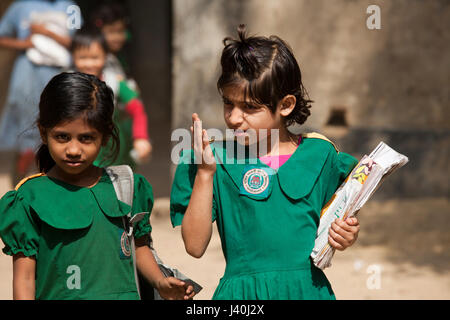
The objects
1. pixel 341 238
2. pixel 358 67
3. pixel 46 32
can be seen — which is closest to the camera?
pixel 341 238

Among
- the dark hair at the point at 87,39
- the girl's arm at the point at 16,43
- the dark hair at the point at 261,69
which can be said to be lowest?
the dark hair at the point at 261,69

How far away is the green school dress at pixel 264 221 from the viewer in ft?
7.38

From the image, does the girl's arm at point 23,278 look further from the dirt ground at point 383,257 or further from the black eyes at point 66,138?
the dirt ground at point 383,257

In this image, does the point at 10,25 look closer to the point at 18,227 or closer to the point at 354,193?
the point at 18,227

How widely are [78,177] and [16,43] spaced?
3.99 m

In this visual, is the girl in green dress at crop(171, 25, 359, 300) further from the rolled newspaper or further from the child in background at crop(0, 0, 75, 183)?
the child in background at crop(0, 0, 75, 183)

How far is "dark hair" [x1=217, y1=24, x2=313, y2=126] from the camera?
2.26 m

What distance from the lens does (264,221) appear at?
227 centimetres

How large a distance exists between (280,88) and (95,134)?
600mm

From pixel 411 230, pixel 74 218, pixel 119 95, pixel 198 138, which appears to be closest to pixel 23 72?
pixel 119 95

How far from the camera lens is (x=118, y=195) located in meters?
2.31

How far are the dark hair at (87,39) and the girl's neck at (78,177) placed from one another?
72.8 inches

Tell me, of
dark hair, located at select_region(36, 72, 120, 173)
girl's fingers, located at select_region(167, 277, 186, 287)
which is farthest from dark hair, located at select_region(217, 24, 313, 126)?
girl's fingers, located at select_region(167, 277, 186, 287)

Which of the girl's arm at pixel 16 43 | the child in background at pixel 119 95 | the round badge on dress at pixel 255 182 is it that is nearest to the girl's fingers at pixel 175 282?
the round badge on dress at pixel 255 182
